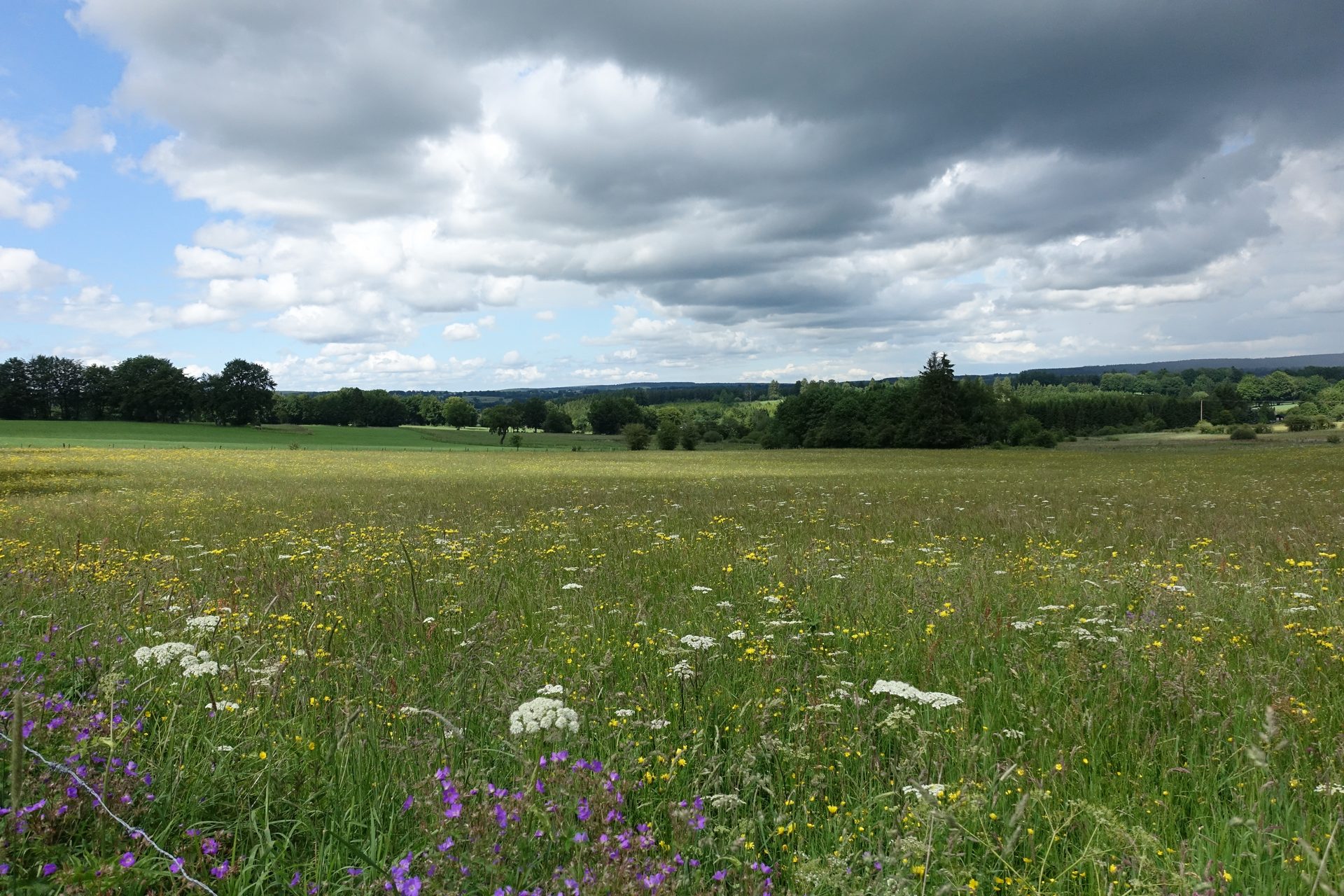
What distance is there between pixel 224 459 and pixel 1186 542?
50.5 metres

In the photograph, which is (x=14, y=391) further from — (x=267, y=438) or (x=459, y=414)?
(x=459, y=414)

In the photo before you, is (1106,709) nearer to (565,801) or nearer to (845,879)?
(845,879)

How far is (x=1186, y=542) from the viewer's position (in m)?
10.5

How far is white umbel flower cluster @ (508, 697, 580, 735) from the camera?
2900 mm

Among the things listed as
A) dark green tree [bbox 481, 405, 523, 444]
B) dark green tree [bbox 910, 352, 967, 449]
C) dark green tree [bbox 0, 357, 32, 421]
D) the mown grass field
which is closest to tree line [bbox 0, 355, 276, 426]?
dark green tree [bbox 0, 357, 32, 421]

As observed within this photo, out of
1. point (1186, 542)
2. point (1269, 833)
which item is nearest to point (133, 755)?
point (1269, 833)

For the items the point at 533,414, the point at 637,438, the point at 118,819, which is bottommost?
the point at 637,438

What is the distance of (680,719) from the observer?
4004mm

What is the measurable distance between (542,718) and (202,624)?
318 cm

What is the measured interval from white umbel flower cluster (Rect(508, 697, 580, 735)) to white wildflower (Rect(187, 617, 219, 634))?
2.81 m

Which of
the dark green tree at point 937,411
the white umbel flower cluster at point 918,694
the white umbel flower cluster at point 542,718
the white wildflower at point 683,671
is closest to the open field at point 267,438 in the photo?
the dark green tree at point 937,411

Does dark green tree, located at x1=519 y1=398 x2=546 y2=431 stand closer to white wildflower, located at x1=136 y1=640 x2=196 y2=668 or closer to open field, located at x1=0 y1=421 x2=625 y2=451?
open field, located at x1=0 y1=421 x2=625 y2=451

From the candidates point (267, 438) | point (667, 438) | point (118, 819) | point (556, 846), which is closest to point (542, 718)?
point (556, 846)

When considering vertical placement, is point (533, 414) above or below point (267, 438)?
above
